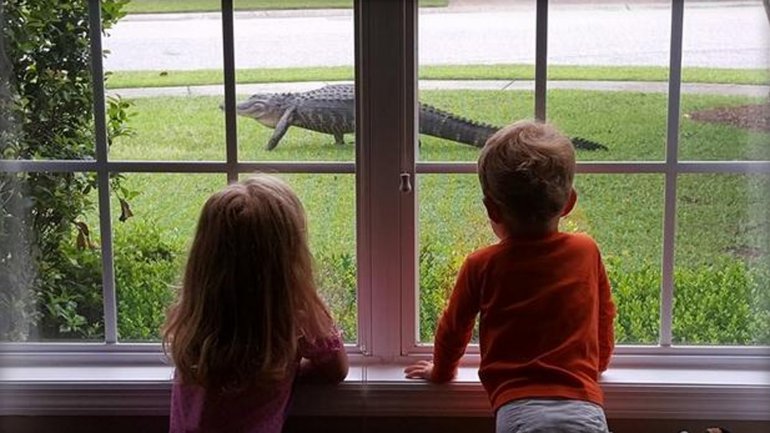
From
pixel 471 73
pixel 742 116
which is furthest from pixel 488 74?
pixel 742 116

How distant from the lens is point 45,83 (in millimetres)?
1907

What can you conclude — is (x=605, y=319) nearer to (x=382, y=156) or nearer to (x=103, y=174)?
(x=382, y=156)

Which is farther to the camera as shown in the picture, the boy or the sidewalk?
the sidewalk

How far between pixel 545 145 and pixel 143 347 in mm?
875

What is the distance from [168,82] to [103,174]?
0.21m

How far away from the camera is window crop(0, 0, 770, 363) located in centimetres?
187

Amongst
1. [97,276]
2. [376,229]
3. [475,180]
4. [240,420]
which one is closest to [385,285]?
[376,229]

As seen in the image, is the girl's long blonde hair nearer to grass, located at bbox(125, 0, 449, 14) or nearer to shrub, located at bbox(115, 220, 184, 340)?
shrub, located at bbox(115, 220, 184, 340)

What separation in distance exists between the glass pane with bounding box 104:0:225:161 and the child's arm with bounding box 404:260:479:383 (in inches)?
20.2

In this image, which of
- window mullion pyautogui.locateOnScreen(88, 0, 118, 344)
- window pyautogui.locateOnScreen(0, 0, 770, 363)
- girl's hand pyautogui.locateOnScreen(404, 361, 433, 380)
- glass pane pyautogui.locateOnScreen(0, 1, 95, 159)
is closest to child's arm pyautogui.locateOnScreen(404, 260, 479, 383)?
girl's hand pyautogui.locateOnScreen(404, 361, 433, 380)

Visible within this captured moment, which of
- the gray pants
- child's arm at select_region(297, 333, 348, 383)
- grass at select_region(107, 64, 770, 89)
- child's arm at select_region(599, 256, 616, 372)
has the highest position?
grass at select_region(107, 64, 770, 89)

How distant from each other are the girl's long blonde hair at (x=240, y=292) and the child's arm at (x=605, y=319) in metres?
0.53

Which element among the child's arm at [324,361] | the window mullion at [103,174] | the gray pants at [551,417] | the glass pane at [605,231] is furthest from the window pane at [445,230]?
the window mullion at [103,174]

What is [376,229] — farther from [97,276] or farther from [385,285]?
[97,276]
